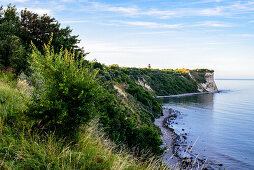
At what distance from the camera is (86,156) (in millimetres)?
4812

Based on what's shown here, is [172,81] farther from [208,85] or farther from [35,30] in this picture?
[35,30]

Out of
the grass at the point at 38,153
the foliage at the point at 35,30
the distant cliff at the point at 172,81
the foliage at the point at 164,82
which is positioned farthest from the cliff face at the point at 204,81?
the grass at the point at 38,153

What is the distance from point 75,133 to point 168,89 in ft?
320

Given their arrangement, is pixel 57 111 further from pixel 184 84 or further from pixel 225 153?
pixel 184 84

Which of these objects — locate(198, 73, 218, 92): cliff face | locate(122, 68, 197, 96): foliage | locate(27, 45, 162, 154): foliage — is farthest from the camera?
locate(198, 73, 218, 92): cliff face

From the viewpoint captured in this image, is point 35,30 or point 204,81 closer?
point 35,30

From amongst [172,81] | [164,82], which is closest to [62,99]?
[164,82]

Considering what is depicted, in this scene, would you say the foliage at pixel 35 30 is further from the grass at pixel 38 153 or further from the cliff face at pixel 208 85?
the cliff face at pixel 208 85

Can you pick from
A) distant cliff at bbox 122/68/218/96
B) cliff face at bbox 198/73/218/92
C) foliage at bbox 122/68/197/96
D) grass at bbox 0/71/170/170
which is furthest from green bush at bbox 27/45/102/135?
cliff face at bbox 198/73/218/92

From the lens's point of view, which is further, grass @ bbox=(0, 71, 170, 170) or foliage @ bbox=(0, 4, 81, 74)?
foliage @ bbox=(0, 4, 81, 74)

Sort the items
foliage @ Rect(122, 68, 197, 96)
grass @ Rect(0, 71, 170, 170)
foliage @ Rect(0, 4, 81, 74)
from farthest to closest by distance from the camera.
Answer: foliage @ Rect(122, 68, 197, 96)
foliage @ Rect(0, 4, 81, 74)
grass @ Rect(0, 71, 170, 170)

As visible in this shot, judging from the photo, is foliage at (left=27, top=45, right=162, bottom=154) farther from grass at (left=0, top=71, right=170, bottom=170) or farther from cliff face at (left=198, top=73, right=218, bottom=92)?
cliff face at (left=198, top=73, right=218, bottom=92)

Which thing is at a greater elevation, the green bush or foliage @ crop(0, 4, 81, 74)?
foliage @ crop(0, 4, 81, 74)

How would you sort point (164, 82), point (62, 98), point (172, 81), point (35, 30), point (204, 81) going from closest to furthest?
point (62, 98) → point (35, 30) → point (164, 82) → point (172, 81) → point (204, 81)
